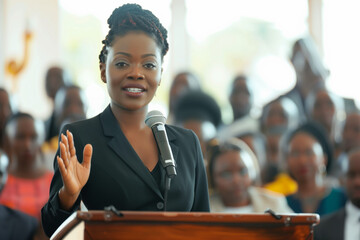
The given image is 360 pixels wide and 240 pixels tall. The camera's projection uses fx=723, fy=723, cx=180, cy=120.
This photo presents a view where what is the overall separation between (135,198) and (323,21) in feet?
28.9

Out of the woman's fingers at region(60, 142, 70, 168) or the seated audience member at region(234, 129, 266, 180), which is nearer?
the woman's fingers at region(60, 142, 70, 168)

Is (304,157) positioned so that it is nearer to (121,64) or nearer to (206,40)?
(121,64)

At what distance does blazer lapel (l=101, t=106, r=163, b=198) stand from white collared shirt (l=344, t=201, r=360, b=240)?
2.42 m

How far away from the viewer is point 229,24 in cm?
1062

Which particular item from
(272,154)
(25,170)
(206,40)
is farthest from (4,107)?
(206,40)

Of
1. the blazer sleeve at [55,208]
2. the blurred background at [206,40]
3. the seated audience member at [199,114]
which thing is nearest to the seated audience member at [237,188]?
the seated audience member at [199,114]

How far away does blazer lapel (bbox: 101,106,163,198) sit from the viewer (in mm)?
2049

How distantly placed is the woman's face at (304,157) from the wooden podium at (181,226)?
301 cm

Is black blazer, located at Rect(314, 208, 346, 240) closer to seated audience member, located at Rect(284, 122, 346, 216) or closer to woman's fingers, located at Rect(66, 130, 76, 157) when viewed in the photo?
seated audience member, located at Rect(284, 122, 346, 216)

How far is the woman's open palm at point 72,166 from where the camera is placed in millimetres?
1930

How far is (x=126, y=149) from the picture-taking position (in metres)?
2.09

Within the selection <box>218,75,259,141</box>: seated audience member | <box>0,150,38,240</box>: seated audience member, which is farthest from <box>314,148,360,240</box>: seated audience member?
<box>218,75,259,141</box>: seated audience member

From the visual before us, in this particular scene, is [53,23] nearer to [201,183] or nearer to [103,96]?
[103,96]

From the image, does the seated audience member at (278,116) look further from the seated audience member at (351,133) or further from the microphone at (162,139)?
the microphone at (162,139)
